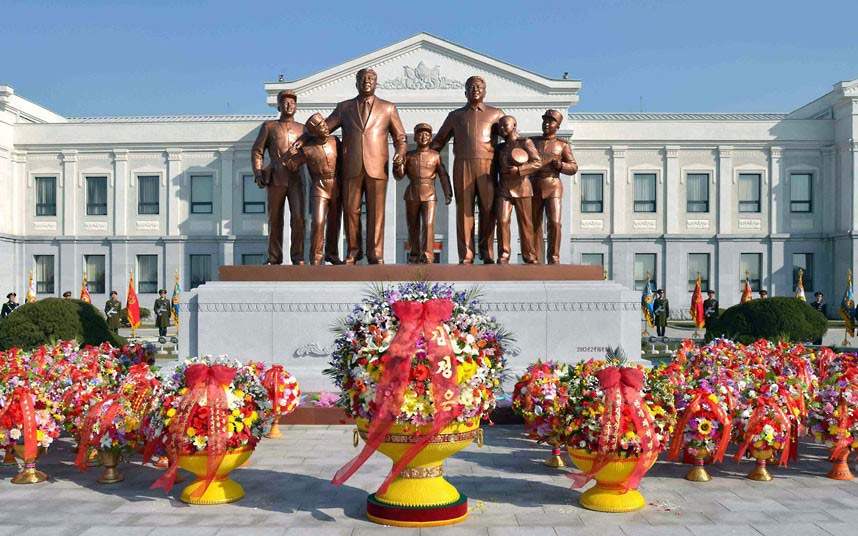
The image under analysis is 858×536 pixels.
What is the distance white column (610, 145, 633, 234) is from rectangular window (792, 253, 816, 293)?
840cm

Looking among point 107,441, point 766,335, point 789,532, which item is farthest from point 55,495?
point 766,335

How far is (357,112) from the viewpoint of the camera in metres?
11.7

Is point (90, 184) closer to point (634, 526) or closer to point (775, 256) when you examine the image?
point (775, 256)

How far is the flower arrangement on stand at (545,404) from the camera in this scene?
6816 millimetres

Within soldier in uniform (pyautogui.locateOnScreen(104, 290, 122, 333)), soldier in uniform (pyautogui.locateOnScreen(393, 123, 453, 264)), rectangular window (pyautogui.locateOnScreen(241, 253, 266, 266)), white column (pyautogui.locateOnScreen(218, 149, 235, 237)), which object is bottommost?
soldier in uniform (pyautogui.locateOnScreen(104, 290, 122, 333))

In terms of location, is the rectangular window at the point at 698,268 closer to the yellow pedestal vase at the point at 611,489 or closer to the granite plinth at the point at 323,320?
the granite plinth at the point at 323,320

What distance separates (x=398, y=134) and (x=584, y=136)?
29494 millimetres

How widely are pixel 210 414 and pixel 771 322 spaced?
545 inches

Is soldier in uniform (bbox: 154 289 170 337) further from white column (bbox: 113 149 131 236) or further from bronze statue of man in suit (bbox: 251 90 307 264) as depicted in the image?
white column (bbox: 113 149 131 236)

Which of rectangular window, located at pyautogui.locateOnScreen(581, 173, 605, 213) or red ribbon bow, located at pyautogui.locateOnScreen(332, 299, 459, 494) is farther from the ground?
rectangular window, located at pyautogui.locateOnScreen(581, 173, 605, 213)

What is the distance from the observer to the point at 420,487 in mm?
6035

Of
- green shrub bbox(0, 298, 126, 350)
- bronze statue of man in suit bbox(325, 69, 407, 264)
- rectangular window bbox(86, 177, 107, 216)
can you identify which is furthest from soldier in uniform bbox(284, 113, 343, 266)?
rectangular window bbox(86, 177, 107, 216)

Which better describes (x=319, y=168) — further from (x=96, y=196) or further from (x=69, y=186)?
(x=69, y=186)

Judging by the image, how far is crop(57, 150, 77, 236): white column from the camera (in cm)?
3991
